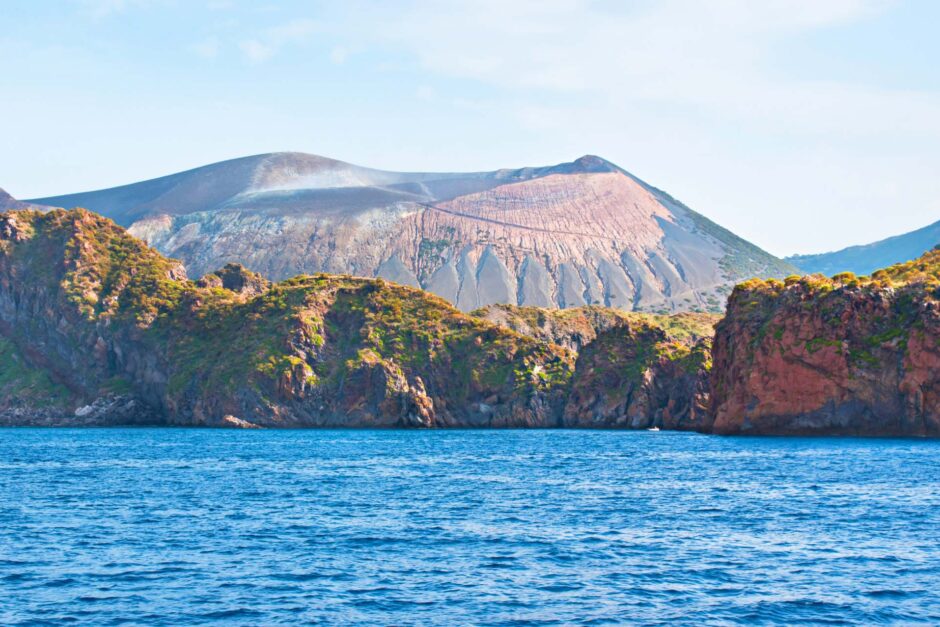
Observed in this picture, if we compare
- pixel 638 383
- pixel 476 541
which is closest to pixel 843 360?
pixel 638 383

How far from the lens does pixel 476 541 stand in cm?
5762

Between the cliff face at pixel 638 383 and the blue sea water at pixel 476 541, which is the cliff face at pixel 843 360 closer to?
the blue sea water at pixel 476 541

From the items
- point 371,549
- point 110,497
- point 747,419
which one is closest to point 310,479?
point 110,497

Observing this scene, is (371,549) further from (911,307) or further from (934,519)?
(911,307)

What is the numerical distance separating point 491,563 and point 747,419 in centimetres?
9671

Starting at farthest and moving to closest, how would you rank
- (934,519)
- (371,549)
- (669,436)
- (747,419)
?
(669,436), (747,419), (934,519), (371,549)

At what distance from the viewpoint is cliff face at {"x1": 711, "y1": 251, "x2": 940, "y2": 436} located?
12975cm

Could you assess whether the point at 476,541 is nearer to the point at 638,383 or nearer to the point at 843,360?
the point at 843,360

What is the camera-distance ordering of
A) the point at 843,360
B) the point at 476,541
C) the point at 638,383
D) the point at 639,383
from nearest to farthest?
the point at 476,541 < the point at 843,360 < the point at 639,383 < the point at 638,383

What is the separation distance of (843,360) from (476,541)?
87517mm

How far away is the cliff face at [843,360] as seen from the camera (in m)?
130

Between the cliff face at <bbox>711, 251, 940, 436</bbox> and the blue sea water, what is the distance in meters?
25.8

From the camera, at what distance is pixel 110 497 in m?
76.3

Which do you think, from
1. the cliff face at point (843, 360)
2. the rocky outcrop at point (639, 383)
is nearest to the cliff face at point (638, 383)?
the rocky outcrop at point (639, 383)
